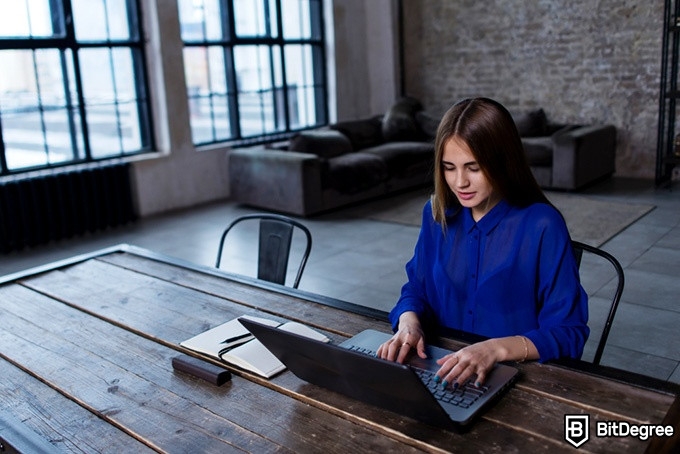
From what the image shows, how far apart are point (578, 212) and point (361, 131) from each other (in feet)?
9.15

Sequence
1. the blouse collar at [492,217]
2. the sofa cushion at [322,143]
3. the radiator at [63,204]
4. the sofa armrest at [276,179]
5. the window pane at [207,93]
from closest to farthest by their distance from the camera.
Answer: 1. the blouse collar at [492,217]
2. the radiator at [63,204]
3. the sofa armrest at [276,179]
4. the sofa cushion at [322,143]
5. the window pane at [207,93]

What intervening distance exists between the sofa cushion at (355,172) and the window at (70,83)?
201cm

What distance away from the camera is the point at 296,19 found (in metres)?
8.46

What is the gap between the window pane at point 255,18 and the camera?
773 cm

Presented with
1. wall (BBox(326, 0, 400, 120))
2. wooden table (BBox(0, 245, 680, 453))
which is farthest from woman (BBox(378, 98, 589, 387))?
wall (BBox(326, 0, 400, 120))

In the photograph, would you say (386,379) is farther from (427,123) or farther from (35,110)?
(427,123)

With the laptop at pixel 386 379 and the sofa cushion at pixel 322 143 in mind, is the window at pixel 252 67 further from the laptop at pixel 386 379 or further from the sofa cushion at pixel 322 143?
the laptop at pixel 386 379

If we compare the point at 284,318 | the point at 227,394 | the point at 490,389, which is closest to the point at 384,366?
the point at 490,389

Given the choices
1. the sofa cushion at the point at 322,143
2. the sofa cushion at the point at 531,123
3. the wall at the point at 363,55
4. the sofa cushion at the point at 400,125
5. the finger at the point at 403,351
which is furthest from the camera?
the wall at the point at 363,55

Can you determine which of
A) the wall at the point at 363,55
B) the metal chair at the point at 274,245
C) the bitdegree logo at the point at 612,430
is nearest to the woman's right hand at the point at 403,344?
the bitdegree logo at the point at 612,430

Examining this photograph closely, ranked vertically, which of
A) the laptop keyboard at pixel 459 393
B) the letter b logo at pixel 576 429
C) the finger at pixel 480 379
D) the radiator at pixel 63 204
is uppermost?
the finger at pixel 480 379

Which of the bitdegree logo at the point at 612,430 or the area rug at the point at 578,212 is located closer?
the bitdegree logo at the point at 612,430

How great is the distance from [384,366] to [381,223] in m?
5.05

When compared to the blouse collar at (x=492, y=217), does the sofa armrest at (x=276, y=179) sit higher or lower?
lower
